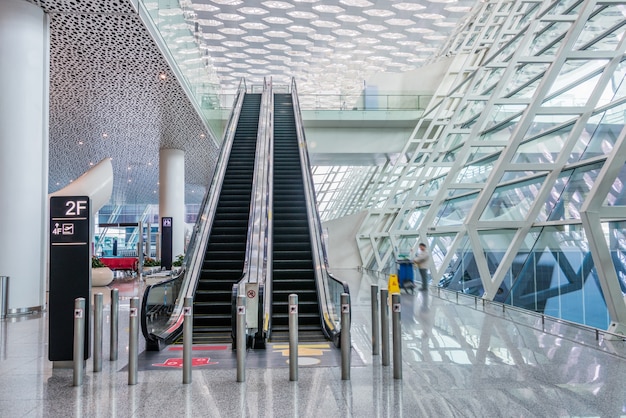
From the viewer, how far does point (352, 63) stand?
3462cm

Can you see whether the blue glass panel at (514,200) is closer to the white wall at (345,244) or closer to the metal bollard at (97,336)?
the metal bollard at (97,336)

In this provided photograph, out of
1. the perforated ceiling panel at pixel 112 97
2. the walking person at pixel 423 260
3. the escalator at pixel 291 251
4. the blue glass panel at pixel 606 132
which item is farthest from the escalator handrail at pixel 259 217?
the blue glass panel at pixel 606 132

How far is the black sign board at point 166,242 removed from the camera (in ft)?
71.5

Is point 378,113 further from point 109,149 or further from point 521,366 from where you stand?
point 521,366

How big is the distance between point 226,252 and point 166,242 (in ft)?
40.4

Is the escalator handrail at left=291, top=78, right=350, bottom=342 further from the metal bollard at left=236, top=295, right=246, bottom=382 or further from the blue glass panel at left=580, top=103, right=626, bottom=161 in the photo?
the blue glass panel at left=580, top=103, right=626, bottom=161

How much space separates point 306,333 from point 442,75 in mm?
19172

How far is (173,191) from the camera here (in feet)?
73.5

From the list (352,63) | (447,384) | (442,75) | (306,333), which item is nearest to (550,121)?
(306,333)

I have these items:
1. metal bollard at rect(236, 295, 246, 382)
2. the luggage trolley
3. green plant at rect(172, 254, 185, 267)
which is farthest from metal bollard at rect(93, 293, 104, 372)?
green plant at rect(172, 254, 185, 267)

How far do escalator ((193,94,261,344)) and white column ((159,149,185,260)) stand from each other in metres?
6.33

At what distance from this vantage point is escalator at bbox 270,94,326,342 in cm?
854

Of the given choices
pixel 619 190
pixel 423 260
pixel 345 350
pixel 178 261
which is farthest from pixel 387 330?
pixel 178 261

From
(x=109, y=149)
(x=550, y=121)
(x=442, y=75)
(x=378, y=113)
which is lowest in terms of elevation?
(x=550, y=121)
